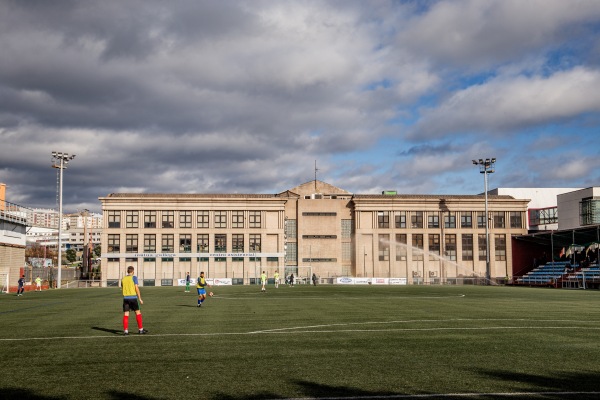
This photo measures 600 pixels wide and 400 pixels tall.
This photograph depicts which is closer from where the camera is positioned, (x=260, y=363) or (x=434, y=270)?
(x=260, y=363)

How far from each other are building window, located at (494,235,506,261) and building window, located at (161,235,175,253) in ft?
197

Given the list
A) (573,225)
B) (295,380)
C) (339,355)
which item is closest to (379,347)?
(339,355)

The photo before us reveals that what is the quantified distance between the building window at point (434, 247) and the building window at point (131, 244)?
178 feet

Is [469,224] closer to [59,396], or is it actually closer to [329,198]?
[329,198]

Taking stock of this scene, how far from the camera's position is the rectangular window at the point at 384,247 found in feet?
347

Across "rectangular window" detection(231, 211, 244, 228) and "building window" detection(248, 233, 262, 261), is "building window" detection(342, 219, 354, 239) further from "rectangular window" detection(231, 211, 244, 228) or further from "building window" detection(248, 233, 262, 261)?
"rectangular window" detection(231, 211, 244, 228)

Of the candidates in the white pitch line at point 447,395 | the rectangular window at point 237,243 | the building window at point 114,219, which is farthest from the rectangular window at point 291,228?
the white pitch line at point 447,395

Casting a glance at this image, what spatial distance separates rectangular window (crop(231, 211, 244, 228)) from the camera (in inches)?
4151

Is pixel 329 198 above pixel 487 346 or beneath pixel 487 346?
above

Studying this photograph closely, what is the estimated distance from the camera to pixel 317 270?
347 feet

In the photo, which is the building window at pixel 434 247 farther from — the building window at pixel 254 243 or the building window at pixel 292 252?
the building window at pixel 254 243

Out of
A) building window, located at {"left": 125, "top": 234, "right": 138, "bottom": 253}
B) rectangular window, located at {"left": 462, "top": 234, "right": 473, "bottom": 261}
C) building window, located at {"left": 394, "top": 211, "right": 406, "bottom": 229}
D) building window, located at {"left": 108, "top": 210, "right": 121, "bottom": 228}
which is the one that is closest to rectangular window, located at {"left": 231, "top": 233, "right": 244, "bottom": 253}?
building window, located at {"left": 125, "top": 234, "right": 138, "bottom": 253}

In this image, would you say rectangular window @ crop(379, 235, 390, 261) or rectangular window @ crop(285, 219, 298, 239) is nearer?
rectangular window @ crop(379, 235, 390, 261)

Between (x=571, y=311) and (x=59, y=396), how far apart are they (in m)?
25.8
